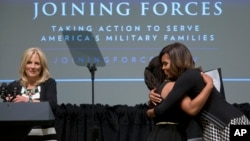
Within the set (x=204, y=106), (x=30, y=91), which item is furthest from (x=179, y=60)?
(x=30, y=91)

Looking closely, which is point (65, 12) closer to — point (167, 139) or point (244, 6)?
point (244, 6)

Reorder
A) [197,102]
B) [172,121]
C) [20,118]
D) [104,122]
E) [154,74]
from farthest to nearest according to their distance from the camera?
[104,122] < [154,74] < [172,121] < [197,102] < [20,118]

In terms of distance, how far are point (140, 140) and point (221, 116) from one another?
84.9 inches

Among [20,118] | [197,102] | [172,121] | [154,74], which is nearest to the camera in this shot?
[20,118]

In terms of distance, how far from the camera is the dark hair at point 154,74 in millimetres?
3455

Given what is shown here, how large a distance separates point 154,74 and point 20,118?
1405mm

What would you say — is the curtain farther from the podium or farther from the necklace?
the podium

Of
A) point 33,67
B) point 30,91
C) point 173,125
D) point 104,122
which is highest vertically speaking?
point 33,67

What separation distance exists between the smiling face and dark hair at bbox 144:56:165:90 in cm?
71

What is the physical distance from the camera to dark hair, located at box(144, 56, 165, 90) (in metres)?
3.46

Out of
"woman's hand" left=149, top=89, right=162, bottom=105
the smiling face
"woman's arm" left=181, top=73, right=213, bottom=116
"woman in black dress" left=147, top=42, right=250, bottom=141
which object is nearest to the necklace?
the smiling face

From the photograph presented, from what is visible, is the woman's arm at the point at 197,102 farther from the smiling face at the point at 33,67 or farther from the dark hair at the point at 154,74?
the smiling face at the point at 33,67

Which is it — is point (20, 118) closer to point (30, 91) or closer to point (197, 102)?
point (197, 102)

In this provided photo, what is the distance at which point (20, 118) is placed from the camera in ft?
7.47
